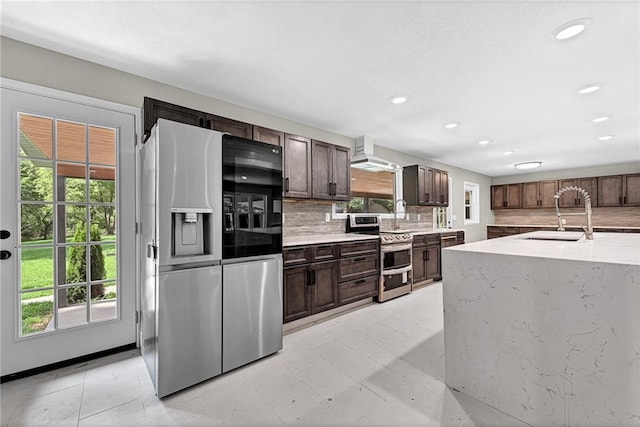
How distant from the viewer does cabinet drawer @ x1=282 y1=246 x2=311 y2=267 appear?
2.86m

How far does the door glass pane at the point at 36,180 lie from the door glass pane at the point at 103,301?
809mm

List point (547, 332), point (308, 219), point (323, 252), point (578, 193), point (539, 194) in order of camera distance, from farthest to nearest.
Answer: point (539, 194), point (578, 193), point (308, 219), point (323, 252), point (547, 332)

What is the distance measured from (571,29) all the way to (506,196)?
7269mm

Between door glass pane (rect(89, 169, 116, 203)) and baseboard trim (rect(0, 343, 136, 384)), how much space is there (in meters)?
1.27

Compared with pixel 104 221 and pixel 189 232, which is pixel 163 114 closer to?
pixel 104 221

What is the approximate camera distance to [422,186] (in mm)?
5277

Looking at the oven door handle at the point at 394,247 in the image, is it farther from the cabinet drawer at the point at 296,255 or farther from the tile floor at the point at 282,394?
the tile floor at the point at 282,394

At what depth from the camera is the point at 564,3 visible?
1693 mm

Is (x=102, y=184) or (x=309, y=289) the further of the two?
(x=309, y=289)

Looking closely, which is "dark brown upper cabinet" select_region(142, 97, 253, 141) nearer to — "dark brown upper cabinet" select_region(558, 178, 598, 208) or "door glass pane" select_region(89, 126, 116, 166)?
"door glass pane" select_region(89, 126, 116, 166)

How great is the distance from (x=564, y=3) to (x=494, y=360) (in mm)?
2182

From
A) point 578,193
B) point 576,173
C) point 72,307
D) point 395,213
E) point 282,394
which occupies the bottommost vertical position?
point 282,394

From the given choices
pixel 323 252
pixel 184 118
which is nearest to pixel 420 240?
pixel 323 252

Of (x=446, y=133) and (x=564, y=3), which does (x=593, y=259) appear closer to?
(x=564, y=3)
